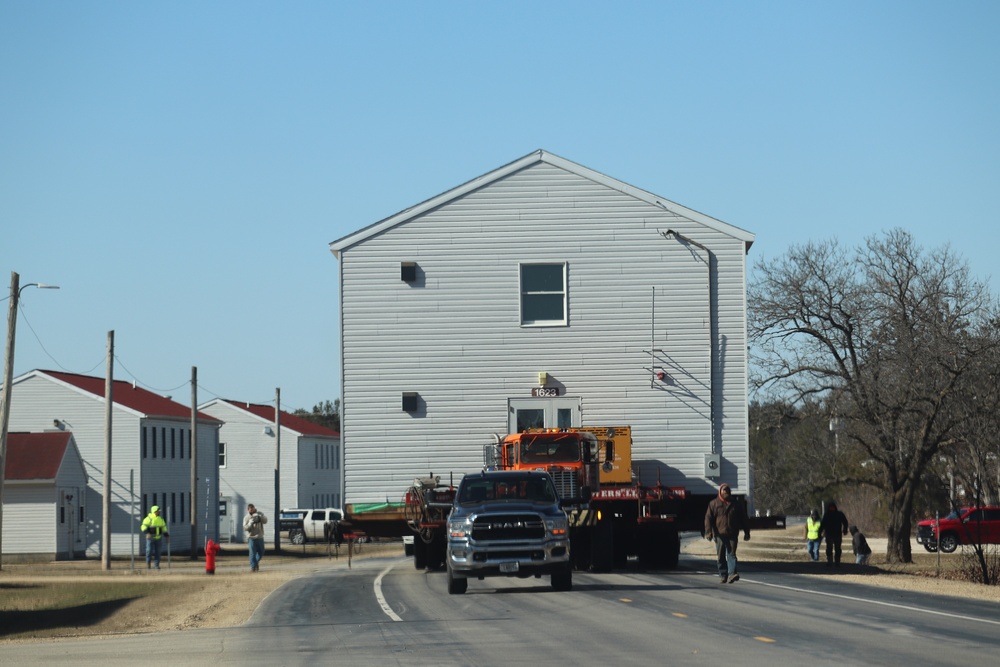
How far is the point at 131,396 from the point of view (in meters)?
68.4

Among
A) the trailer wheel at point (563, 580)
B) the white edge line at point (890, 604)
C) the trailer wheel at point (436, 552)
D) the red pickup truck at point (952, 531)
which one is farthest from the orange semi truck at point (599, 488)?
the red pickup truck at point (952, 531)

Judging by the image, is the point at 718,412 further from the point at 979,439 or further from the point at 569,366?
the point at 979,439

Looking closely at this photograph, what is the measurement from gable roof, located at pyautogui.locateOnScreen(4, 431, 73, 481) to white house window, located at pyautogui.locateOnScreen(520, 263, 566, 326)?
33656 millimetres

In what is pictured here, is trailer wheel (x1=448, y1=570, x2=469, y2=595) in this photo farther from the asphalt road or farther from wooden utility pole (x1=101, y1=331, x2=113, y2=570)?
A: wooden utility pole (x1=101, y1=331, x2=113, y2=570)

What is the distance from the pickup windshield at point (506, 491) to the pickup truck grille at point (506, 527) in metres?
1.04

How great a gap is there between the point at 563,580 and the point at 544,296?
30.3 ft

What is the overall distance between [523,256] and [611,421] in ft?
13.4

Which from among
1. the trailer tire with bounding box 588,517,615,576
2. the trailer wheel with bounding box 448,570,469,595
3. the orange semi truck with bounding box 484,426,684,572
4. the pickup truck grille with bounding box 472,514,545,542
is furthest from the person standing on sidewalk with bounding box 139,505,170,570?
the pickup truck grille with bounding box 472,514,545,542

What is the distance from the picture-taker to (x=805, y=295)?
Answer: 133ft

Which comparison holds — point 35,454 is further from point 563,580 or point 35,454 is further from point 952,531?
point 563,580

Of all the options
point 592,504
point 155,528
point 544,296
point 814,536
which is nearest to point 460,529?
point 592,504

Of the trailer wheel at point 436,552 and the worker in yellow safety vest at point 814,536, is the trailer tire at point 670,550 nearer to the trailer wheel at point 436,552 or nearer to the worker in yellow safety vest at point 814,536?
the trailer wheel at point 436,552

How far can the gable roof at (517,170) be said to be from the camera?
98.3 ft

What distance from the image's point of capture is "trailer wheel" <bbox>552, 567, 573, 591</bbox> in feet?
72.0
